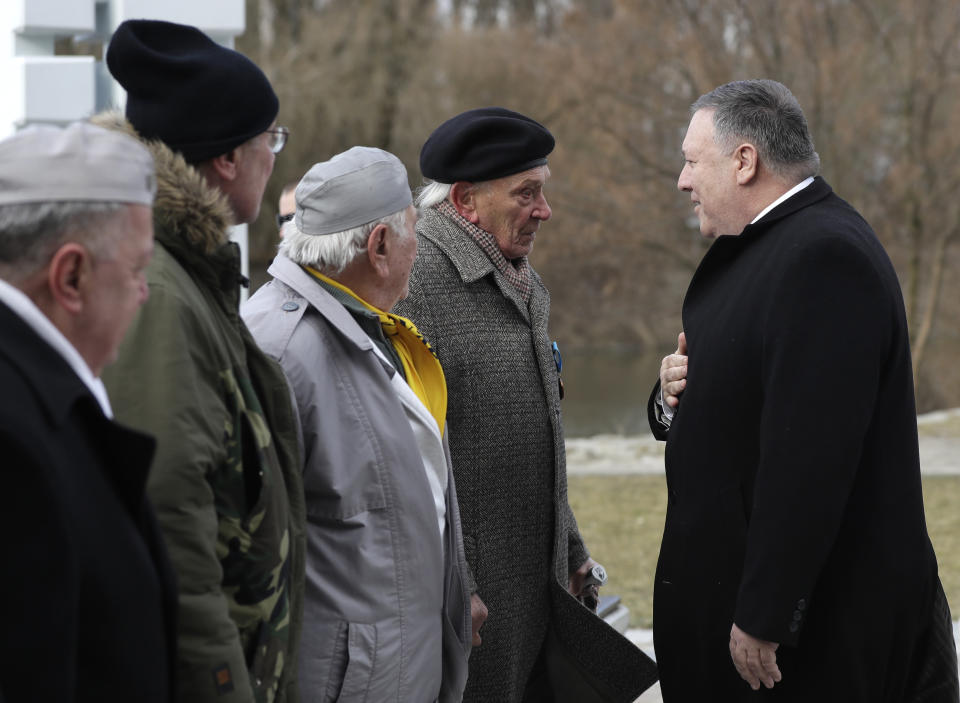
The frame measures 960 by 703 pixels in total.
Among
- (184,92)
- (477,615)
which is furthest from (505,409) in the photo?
(184,92)

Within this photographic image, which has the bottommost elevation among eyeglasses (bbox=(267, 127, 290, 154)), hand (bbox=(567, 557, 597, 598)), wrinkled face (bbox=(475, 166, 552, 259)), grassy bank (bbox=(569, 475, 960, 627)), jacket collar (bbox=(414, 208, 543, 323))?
grassy bank (bbox=(569, 475, 960, 627))

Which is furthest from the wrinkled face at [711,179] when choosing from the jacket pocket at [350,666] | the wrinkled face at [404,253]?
the jacket pocket at [350,666]

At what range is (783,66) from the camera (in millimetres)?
15367

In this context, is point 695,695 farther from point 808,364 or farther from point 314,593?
point 314,593

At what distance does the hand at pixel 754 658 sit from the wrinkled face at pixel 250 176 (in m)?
1.23

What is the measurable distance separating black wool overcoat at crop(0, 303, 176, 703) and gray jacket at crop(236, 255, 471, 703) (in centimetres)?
69

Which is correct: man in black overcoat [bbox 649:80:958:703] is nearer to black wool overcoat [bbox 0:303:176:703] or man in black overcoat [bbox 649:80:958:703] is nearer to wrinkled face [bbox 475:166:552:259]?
wrinkled face [bbox 475:166:552:259]

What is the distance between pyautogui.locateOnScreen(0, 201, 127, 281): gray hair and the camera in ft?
4.00

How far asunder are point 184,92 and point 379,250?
58 cm

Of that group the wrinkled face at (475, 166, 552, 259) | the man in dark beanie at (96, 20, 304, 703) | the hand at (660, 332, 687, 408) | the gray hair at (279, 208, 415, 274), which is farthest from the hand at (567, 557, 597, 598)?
the man in dark beanie at (96, 20, 304, 703)

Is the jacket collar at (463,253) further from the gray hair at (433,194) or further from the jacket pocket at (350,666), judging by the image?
the jacket pocket at (350,666)

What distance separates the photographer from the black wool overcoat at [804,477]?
7.00 feet

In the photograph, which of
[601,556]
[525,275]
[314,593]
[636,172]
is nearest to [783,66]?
[636,172]

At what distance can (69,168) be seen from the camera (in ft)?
4.11
